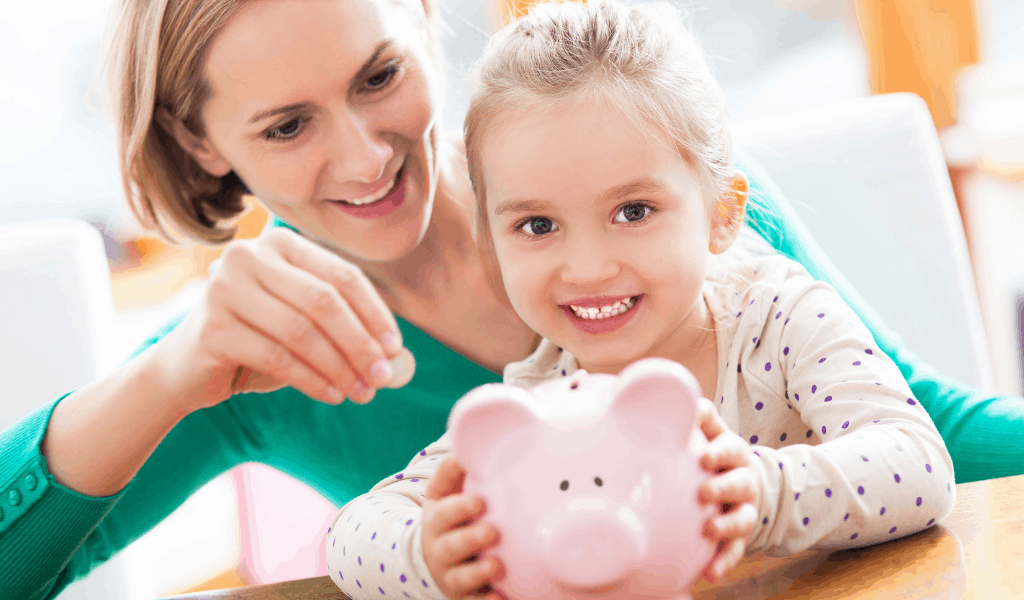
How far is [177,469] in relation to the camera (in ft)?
4.18

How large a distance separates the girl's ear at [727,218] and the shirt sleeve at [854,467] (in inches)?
7.2

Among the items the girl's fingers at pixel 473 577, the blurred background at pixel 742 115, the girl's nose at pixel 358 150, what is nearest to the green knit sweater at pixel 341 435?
the girl's nose at pixel 358 150

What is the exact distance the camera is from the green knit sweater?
98 cm

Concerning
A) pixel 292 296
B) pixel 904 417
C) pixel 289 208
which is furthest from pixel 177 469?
pixel 904 417

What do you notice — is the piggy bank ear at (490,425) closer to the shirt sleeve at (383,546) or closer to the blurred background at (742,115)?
the shirt sleeve at (383,546)

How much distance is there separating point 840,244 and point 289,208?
104 centimetres

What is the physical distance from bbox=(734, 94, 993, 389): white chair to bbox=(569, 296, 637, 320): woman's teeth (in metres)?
0.79

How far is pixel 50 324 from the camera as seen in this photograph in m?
1.39

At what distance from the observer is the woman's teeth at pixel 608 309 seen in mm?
894

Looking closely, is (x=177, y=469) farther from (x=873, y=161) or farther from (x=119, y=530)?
(x=873, y=161)

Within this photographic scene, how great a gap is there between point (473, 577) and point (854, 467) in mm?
322

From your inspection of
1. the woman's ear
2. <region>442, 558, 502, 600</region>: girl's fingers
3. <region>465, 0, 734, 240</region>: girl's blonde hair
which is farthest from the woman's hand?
the woman's ear

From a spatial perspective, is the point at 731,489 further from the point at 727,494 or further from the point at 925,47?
the point at 925,47

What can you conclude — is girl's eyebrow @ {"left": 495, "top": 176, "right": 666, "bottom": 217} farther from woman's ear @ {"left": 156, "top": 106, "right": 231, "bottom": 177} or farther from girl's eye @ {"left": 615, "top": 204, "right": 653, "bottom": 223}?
woman's ear @ {"left": 156, "top": 106, "right": 231, "bottom": 177}
